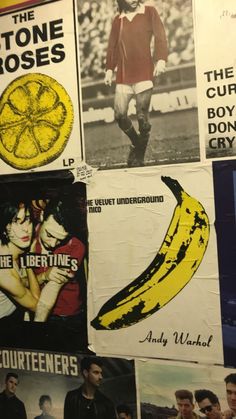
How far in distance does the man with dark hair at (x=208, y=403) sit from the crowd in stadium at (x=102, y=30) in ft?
2.78

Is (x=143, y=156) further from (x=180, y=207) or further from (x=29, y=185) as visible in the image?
(x=29, y=185)

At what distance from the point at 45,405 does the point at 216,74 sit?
105 cm

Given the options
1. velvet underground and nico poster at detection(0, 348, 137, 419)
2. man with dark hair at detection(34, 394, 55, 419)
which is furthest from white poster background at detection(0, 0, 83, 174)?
man with dark hair at detection(34, 394, 55, 419)

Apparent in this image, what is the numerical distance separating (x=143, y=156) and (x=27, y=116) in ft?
1.26

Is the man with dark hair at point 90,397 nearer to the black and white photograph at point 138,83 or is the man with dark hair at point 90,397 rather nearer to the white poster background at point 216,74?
the black and white photograph at point 138,83

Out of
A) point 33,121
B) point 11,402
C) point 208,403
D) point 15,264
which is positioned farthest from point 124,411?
point 33,121

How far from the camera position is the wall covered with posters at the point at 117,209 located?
1159 mm

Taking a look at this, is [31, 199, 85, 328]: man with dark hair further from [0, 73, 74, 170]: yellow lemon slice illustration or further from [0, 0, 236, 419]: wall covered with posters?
[0, 73, 74, 170]: yellow lemon slice illustration

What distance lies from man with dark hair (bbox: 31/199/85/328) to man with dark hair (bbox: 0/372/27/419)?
223mm

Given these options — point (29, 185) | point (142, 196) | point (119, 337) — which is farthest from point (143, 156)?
point (119, 337)

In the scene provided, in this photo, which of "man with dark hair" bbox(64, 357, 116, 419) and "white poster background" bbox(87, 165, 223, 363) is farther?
"man with dark hair" bbox(64, 357, 116, 419)

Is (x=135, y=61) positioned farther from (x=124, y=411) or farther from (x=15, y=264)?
(x=124, y=411)

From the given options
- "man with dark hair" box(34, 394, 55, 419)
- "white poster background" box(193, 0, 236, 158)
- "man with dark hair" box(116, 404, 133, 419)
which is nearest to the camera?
"white poster background" box(193, 0, 236, 158)

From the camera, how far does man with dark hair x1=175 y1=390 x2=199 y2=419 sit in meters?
1.19
